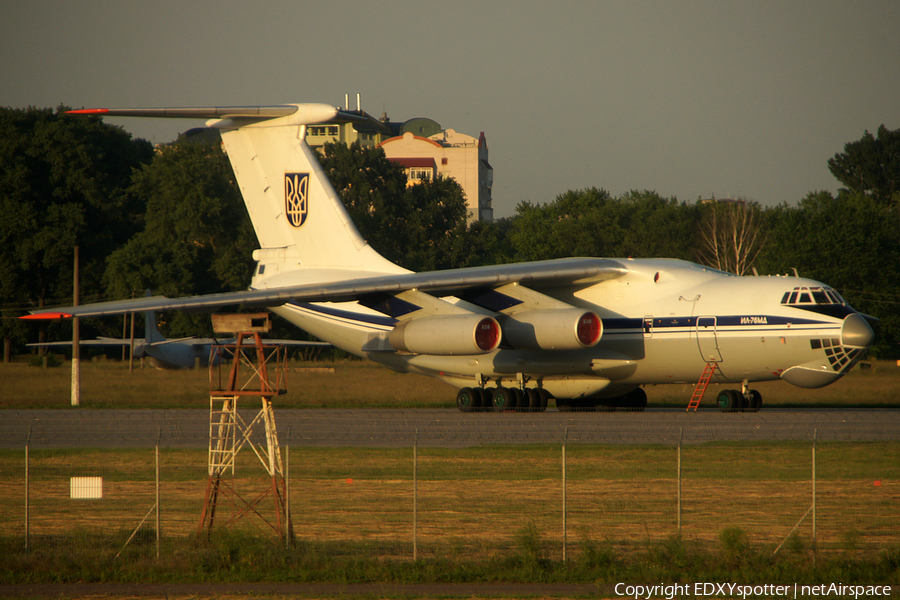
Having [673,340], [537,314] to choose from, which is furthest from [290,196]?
[673,340]

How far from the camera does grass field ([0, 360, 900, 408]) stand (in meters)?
25.6

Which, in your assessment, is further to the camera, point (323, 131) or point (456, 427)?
point (323, 131)

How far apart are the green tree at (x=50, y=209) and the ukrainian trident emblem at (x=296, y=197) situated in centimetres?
3159

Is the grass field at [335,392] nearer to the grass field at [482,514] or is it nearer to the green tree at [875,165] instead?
the grass field at [482,514]

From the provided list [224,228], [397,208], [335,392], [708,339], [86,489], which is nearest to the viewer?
[86,489]

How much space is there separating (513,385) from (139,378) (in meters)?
14.8

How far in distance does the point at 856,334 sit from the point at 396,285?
9302 millimetres

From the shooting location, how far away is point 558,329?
2042 centimetres

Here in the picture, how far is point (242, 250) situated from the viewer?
55.9 metres

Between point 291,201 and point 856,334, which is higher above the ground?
point 291,201

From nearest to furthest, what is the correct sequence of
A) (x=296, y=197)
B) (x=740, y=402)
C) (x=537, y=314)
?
(x=740, y=402), (x=537, y=314), (x=296, y=197)

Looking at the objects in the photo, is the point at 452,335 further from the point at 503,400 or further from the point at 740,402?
the point at 740,402

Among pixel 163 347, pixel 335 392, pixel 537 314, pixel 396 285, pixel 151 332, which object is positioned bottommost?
pixel 335 392

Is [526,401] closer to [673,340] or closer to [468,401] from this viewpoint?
[468,401]
